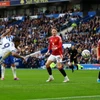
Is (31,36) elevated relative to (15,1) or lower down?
lower down

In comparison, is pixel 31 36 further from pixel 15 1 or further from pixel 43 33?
pixel 15 1

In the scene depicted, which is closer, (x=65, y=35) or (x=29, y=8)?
(x=65, y=35)

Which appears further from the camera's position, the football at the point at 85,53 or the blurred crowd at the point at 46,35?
the blurred crowd at the point at 46,35

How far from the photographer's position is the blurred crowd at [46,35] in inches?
1776

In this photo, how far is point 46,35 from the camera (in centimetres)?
5491

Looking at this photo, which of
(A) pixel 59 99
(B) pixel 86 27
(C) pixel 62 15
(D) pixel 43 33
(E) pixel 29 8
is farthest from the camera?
(E) pixel 29 8

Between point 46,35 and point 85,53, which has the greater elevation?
point 46,35

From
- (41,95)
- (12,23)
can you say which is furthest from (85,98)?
(12,23)

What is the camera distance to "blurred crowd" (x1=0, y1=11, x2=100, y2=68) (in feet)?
148

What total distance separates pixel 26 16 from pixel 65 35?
55.7ft

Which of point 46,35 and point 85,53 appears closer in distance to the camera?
point 85,53

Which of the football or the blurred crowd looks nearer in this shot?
the football

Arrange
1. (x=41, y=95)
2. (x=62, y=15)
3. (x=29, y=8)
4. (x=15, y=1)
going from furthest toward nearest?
(x=29, y=8) → (x=15, y=1) → (x=62, y=15) → (x=41, y=95)

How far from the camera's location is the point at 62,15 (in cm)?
6009
